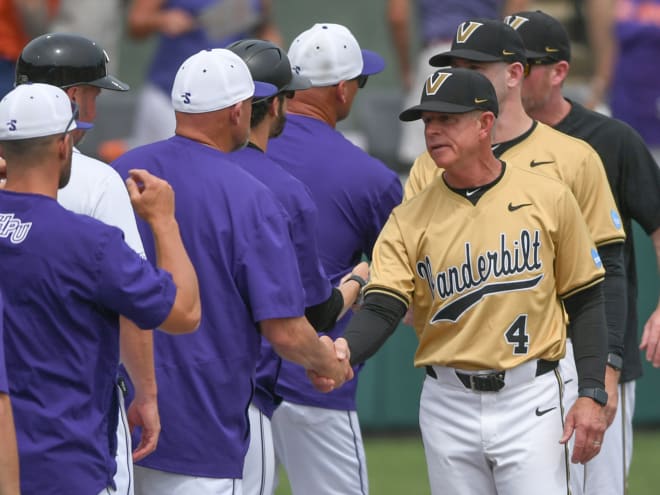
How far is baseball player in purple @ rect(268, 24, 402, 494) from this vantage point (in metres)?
5.78

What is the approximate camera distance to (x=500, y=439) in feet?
16.3

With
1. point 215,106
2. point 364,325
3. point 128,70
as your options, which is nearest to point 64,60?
point 215,106

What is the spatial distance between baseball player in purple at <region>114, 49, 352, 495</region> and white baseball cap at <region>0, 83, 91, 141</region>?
0.63 meters

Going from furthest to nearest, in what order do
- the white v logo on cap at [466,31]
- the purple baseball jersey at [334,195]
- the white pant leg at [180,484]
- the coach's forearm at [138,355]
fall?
the purple baseball jersey at [334,195], the white v logo on cap at [466,31], the white pant leg at [180,484], the coach's forearm at [138,355]

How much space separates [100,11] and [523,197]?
5817 mm

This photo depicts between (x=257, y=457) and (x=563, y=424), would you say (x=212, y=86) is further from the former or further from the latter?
(x=563, y=424)

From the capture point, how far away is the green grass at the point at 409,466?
8.16m

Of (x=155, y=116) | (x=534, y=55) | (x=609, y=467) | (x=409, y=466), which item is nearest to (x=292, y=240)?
(x=534, y=55)

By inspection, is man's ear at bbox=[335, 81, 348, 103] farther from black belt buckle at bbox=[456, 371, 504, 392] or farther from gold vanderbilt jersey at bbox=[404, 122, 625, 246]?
black belt buckle at bbox=[456, 371, 504, 392]

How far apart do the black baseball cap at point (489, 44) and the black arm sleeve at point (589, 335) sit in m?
1.01

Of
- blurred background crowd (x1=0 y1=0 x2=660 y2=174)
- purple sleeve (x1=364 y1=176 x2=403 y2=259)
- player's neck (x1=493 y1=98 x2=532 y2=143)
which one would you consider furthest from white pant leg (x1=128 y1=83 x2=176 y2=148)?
player's neck (x1=493 y1=98 x2=532 y2=143)

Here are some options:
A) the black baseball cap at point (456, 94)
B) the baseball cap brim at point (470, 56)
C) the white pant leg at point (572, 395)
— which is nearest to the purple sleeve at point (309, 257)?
the black baseball cap at point (456, 94)

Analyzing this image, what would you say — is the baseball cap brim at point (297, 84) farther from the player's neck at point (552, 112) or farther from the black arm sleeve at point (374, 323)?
the player's neck at point (552, 112)

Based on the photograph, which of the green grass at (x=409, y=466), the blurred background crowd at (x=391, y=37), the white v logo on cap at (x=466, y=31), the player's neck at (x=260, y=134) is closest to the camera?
the player's neck at (x=260, y=134)
